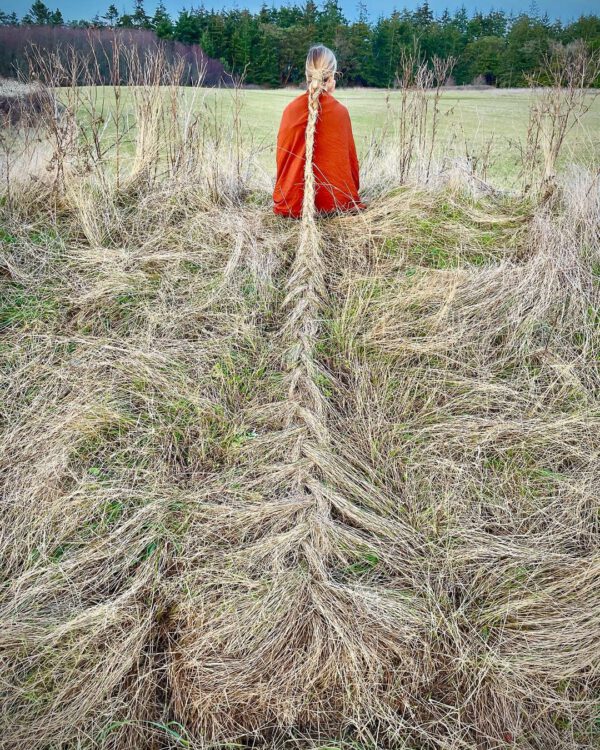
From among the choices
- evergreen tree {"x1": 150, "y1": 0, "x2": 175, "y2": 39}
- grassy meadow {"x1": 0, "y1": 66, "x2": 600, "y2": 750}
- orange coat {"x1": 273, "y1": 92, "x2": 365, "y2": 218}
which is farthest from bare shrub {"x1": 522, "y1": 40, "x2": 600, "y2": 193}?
evergreen tree {"x1": 150, "y1": 0, "x2": 175, "y2": 39}

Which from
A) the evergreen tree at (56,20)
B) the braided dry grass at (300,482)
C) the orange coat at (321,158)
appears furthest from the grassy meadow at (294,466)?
the evergreen tree at (56,20)

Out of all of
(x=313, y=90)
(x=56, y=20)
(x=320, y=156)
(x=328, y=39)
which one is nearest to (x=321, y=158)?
(x=320, y=156)

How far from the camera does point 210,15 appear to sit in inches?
798

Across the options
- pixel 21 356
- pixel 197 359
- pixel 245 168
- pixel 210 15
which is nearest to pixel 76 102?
pixel 245 168

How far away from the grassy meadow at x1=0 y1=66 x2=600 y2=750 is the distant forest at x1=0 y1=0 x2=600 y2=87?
1.47m

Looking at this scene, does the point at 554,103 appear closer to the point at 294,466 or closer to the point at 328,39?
the point at 294,466

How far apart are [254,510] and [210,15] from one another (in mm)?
22991

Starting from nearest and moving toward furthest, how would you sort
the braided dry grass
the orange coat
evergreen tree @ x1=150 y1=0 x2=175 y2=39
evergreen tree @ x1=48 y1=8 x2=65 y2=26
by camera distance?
the braided dry grass
the orange coat
evergreen tree @ x1=48 y1=8 x2=65 y2=26
evergreen tree @ x1=150 y1=0 x2=175 y2=39

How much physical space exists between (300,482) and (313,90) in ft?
8.39

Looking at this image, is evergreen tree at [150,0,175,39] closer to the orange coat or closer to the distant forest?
the distant forest

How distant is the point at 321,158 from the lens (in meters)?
3.58

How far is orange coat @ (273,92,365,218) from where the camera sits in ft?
11.6

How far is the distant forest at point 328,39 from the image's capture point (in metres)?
5.39

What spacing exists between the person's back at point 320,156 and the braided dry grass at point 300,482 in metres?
0.31
